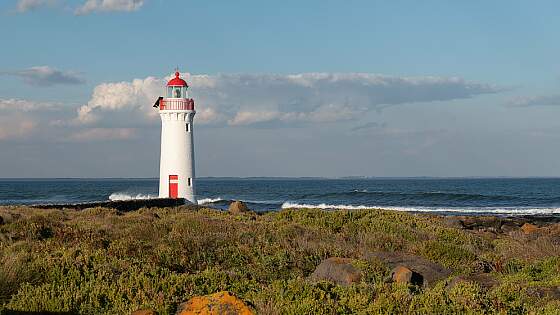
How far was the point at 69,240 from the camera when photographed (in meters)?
11.9

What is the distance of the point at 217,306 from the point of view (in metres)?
6.58

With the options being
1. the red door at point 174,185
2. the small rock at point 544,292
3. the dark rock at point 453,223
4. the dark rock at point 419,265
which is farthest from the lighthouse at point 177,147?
the small rock at point 544,292

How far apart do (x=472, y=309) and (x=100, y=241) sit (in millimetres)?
7221

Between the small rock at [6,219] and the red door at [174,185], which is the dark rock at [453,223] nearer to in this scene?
the small rock at [6,219]

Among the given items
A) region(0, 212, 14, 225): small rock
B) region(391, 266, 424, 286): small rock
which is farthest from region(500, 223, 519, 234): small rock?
region(0, 212, 14, 225): small rock

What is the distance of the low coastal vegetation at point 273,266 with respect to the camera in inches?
291

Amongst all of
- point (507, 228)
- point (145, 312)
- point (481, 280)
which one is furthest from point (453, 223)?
point (145, 312)

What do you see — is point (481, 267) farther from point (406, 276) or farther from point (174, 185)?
point (174, 185)

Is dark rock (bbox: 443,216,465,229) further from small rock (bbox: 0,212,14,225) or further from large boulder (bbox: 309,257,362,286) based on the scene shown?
small rock (bbox: 0,212,14,225)

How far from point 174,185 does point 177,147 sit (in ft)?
6.31

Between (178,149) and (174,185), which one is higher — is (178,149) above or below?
above

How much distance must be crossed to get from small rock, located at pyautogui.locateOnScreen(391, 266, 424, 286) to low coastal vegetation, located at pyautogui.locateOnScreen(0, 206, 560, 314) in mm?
53

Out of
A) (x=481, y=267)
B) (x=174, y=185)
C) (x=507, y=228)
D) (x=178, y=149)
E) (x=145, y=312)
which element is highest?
(x=178, y=149)

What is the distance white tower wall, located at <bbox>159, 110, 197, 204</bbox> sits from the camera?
30391 mm
